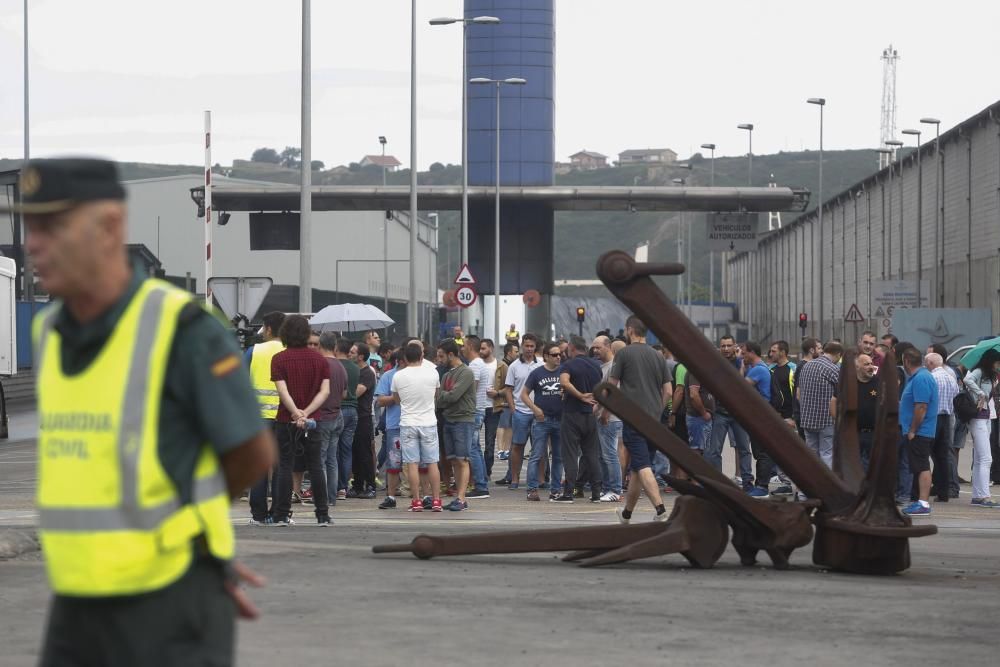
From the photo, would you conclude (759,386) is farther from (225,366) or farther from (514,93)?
(514,93)

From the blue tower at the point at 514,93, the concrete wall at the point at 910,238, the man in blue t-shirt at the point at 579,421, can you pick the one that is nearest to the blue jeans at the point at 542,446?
the man in blue t-shirt at the point at 579,421

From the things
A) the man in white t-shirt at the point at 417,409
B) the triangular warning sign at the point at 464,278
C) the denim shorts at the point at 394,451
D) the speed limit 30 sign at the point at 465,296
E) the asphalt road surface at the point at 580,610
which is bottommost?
the asphalt road surface at the point at 580,610

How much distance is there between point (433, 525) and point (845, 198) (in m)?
62.4

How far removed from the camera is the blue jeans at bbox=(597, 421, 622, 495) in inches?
690

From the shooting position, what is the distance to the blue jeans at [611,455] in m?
17.5

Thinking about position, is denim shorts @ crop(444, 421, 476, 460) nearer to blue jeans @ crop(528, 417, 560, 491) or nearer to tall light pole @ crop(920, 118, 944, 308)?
blue jeans @ crop(528, 417, 560, 491)

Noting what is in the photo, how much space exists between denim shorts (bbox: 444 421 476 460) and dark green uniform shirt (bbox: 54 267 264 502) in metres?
13.1

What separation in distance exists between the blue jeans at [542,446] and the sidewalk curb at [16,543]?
7.25 m

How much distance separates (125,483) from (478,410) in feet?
55.5

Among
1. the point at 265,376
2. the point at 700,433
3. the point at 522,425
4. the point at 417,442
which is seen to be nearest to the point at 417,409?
the point at 417,442

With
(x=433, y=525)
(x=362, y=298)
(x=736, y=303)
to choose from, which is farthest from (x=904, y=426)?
(x=736, y=303)

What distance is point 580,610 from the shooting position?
30.2 ft

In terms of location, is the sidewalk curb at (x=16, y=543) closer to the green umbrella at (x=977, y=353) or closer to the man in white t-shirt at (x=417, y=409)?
the man in white t-shirt at (x=417, y=409)

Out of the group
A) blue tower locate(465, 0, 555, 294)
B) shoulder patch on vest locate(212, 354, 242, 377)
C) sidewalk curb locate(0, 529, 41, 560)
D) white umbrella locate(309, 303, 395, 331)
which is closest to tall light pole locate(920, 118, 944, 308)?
blue tower locate(465, 0, 555, 294)
